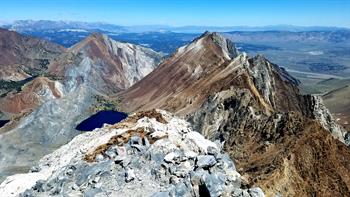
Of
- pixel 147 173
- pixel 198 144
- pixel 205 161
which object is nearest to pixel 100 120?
pixel 198 144

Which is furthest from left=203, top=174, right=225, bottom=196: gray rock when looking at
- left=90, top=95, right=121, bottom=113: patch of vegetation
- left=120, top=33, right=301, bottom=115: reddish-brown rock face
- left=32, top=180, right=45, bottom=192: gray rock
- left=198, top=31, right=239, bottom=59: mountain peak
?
left=198, top=31, right=239, bottom=59: mountain peak

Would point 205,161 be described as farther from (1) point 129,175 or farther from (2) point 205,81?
(2) point 205,81

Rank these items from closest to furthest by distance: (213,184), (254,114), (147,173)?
(213,184)
(147,173)
(254,114)

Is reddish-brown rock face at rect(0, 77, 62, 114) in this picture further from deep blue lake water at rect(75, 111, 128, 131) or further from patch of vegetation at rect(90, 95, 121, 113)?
deep blue lake water at rect(75, 111, 128, 131)

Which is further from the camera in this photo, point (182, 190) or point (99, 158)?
point (99, 158)

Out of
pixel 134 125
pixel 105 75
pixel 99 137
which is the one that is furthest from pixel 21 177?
pixel 105 75

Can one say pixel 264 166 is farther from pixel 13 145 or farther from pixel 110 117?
pixel 110 117

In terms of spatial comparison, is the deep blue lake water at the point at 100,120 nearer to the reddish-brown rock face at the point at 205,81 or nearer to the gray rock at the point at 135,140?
the reddish-brown rock face at the point at 205,81
